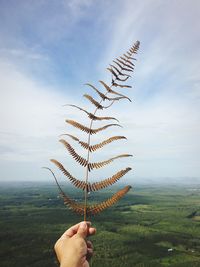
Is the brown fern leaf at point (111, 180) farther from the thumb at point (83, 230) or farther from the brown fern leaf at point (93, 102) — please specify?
the brown fern leaf at point (93, 102)

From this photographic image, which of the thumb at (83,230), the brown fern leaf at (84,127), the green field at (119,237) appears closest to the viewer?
the thumb at (83,230)

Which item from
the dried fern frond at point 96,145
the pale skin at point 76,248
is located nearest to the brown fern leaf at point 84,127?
the dried fern frond at point 96,145

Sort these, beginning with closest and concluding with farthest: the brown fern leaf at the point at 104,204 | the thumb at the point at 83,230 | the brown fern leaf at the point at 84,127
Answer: the brown fern leaf at the point at 104,204 < the thumb at the point at 83,230 < the brown fern leaf at the point at 84,127

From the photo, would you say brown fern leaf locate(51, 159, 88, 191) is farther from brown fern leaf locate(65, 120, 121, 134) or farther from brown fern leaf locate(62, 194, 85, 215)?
brown fern leaf locate(65, 120, 121, 134)

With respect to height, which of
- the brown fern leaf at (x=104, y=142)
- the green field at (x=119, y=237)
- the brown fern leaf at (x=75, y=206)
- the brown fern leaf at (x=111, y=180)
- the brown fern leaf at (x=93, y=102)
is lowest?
the green field at (x=119, y=237)

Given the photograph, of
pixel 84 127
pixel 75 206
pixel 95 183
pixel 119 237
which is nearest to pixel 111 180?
pixel 95 183

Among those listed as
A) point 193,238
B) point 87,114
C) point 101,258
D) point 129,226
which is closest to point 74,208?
point 87,114

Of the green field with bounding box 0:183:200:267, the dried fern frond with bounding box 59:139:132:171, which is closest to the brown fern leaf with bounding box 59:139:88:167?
the dried fern frond with bounding box 59:139:132:171

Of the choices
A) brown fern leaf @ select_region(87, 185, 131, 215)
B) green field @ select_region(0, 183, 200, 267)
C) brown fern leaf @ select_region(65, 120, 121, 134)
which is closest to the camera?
brown fern leaf @ select_region(87, 185, 131, 215)

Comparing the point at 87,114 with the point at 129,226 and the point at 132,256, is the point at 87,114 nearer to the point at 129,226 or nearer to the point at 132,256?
the point at 132,256
